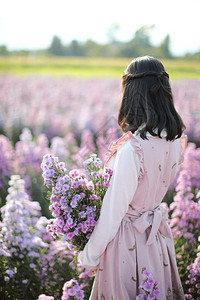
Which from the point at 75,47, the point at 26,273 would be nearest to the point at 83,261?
the point at 26,273

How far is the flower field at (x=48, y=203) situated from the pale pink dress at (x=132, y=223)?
0.47 ft

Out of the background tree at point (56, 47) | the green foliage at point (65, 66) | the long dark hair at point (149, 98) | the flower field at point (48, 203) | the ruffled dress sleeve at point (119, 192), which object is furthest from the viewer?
the green foliage at point (65, 66)

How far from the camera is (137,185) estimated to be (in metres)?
1.77

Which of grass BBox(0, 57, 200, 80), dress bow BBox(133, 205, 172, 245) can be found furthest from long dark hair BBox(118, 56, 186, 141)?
grass BBox(0, 57, 200, 80)

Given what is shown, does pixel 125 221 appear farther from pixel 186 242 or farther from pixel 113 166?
pixel 186 242

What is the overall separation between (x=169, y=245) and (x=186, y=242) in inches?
36.9

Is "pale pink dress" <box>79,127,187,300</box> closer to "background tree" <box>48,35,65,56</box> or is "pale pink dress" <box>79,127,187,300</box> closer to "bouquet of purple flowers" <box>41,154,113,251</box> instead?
→ "bouquet of purple flowers" <box>41,154,113,251</box>

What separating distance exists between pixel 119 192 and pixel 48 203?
2179 mm

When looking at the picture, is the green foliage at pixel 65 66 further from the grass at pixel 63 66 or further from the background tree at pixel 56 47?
the background tree at pixel 56 47

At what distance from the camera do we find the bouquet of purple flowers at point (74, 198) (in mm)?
1793

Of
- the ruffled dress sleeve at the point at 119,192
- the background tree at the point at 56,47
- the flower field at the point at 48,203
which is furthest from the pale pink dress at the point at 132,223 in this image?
the background tree at the point at 56,47

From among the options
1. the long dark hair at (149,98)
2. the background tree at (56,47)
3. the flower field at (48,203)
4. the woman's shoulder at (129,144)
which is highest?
the background tree at (56,47)

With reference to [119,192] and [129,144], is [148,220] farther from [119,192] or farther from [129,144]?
[129,144]

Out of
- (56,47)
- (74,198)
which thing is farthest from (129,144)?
(56,47)
